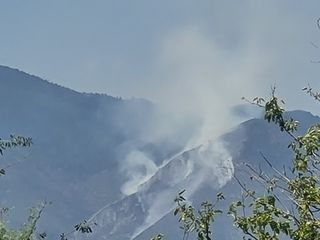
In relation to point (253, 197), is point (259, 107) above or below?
above

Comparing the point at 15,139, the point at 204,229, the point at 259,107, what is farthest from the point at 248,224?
the point at 15,139

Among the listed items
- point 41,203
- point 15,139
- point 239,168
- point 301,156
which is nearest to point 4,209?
point 41,203

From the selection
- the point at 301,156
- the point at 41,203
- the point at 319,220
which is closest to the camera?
the point at 319,220

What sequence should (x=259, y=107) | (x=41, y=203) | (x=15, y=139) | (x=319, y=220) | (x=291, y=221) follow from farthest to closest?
(x=41, y=203) → (x=15, y=139) → (x=259, y=107) → (x=291, y=221) → (x=319, y=220)

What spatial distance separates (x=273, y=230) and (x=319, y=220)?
62 centimetres

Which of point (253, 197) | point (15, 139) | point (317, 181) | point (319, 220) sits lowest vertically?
point (319, 220)

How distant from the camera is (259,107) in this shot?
9445mm

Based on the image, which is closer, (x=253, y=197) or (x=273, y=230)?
(x=273, y=230)

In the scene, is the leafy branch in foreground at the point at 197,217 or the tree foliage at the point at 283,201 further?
the leafy branch in foreground at the point at 197,217

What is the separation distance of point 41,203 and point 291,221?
33.3 ft

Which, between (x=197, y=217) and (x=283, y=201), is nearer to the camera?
(x=283, y=201)

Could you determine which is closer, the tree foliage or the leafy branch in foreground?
the tree foliage

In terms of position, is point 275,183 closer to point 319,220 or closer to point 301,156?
point 301,156

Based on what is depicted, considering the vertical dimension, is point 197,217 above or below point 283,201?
above
